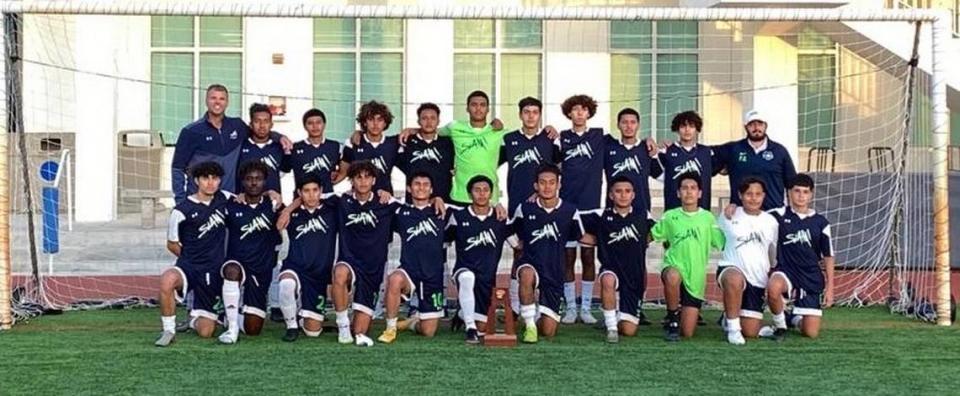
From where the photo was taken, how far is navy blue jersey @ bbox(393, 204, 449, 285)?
7.12 m

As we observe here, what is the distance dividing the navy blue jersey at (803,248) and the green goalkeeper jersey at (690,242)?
1.51 ft

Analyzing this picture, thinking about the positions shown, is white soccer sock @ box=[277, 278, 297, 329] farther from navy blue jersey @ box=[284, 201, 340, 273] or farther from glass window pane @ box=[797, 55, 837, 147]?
glass window pane @ box=[797, 55, 837, 147]

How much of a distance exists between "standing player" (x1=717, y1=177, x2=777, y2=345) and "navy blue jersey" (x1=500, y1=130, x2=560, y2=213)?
1.34 metres

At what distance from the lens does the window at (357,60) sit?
580 inches

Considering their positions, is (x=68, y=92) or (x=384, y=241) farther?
(x=68, y=92)

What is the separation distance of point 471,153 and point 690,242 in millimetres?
1713

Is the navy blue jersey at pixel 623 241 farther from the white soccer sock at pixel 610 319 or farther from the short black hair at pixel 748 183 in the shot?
the short black hair at pixel 748 183

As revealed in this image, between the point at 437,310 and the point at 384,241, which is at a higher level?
the point at 384,241

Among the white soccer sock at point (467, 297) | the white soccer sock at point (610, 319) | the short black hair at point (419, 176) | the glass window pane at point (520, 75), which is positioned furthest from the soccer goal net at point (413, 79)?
the white soccer sock at point (467, 297)

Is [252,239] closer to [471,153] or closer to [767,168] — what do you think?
[471,153]

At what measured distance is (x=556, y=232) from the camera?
714 centimetres

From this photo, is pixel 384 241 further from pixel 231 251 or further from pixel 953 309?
pixel 953 309

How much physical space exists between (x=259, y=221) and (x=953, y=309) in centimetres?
507

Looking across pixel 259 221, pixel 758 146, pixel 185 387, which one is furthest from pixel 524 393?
pixel 758 146
